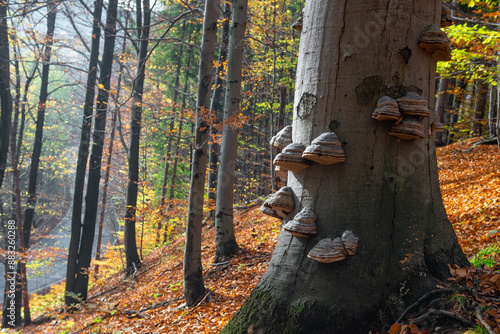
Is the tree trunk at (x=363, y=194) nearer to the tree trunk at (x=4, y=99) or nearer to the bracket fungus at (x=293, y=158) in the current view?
the bracket fungus at (x=293, y=158)

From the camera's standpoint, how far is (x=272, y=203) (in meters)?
2.35

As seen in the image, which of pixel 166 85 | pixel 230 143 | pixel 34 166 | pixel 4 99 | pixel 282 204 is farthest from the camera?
pixel 166 85

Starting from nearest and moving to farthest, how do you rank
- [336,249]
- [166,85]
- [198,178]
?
[336,249] → [198,178] → [166,85]

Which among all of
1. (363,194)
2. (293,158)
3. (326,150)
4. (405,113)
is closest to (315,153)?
(326,150)

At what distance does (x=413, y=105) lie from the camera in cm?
212

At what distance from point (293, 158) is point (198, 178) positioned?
390 cm

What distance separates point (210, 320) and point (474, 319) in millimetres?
4007

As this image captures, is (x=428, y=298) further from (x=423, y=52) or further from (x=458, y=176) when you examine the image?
(x=458, y=176)

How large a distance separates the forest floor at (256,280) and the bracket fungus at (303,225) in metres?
0.73

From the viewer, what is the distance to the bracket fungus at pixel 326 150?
2094mm

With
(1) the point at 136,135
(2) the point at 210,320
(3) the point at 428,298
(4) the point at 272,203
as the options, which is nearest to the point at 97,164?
(1) the point at 136,135

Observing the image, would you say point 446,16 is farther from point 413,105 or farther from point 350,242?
point 350,242

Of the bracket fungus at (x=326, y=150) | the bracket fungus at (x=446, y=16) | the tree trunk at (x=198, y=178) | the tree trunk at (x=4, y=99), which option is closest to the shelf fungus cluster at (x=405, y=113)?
the bracket fungus at (x=326, y=150)

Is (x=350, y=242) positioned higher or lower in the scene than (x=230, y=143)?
lower
